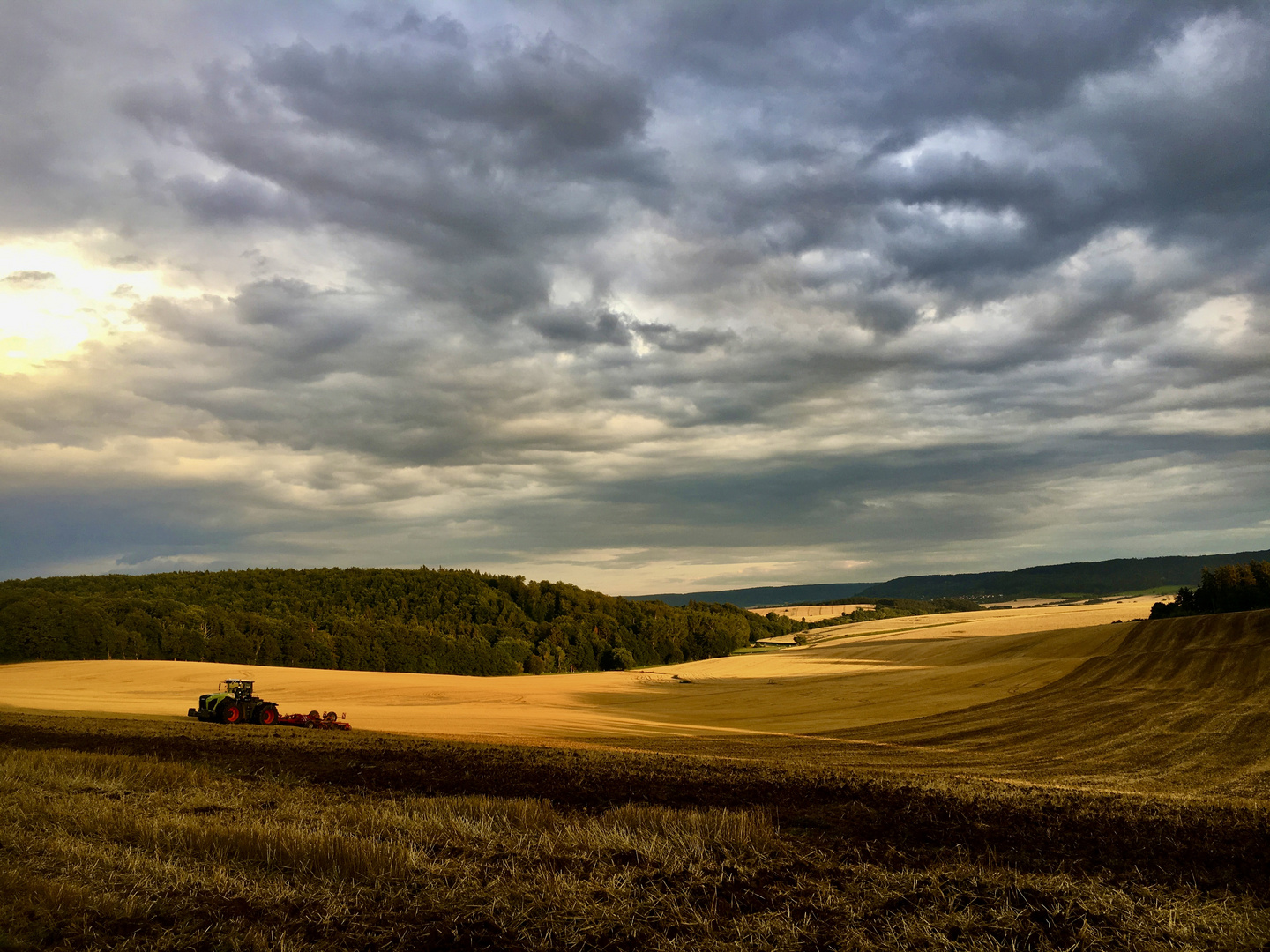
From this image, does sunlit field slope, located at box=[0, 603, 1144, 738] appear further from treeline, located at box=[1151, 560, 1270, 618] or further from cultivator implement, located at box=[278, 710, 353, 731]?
treeline, located at box=[1151, 560, 1270, 618]

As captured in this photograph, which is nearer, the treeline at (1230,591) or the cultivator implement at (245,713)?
the cultivator implement at (245,713)

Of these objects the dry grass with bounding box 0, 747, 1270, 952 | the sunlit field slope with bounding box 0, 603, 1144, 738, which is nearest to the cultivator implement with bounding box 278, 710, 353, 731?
the sunlit field slope with bounding box 0, 603, 1144, 738

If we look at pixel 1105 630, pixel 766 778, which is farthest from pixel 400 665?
pixel 766 778

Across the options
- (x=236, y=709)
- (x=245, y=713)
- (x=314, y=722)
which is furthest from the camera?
(x=245, y=713)

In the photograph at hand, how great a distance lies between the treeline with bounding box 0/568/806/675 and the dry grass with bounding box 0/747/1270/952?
359 feet

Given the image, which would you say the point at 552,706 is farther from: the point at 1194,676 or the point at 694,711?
the point at 1194,676

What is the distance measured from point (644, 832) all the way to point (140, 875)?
5.99m

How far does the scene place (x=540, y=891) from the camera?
814 centimetres

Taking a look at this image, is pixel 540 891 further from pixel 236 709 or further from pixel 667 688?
pixel 667 688

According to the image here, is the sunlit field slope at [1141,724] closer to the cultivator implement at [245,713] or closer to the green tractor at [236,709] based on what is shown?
the cultivator implement at [245,713]

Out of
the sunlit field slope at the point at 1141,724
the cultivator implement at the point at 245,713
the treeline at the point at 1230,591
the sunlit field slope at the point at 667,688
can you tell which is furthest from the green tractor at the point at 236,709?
the treeline at the point at 1230,591

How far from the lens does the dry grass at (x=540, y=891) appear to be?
704 cm

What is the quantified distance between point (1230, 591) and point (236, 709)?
9366cm

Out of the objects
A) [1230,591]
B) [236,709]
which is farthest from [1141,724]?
[1230,591]
